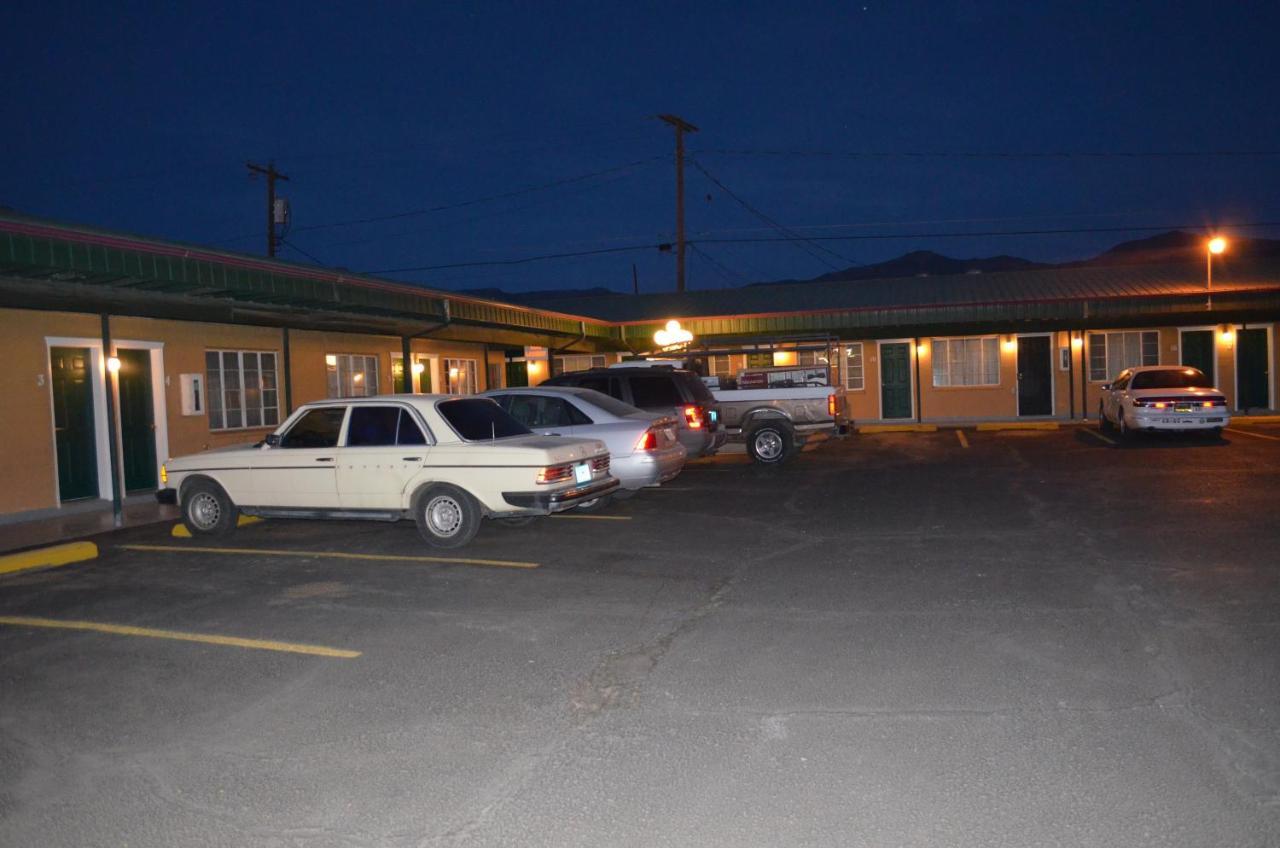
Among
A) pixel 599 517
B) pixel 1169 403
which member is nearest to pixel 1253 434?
pixel 1169 403

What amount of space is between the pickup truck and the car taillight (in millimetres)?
7927

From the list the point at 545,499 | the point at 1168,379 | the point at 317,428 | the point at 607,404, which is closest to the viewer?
the point at 545,499

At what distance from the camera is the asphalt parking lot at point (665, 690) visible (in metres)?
4.02

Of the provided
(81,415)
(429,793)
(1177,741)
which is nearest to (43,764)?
(429,793)

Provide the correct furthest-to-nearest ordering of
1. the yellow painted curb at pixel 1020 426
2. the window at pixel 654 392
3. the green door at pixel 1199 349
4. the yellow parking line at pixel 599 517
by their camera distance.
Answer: the green door at pixel 1199 349, the yellow painted curb at pixel 1020 426, the window at pixel 654 392, the yellow parking line at pixel 599 517

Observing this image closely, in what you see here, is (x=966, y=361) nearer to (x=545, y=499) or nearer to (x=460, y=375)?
(x=460, y=375)

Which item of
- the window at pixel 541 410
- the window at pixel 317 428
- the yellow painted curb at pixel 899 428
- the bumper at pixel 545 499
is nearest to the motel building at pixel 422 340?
the yellow painted curb at pixel 899 428

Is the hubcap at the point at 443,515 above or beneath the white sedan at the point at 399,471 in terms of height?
beneath

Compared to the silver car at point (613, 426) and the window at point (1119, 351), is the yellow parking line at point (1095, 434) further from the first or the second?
the silver car at point (613, 426)

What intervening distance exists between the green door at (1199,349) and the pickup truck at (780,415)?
14157 millimetres

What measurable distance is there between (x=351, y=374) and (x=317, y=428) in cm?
931

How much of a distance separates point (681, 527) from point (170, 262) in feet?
23.1

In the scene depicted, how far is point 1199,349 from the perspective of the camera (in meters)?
26.9

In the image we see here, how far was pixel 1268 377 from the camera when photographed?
2652 cm
